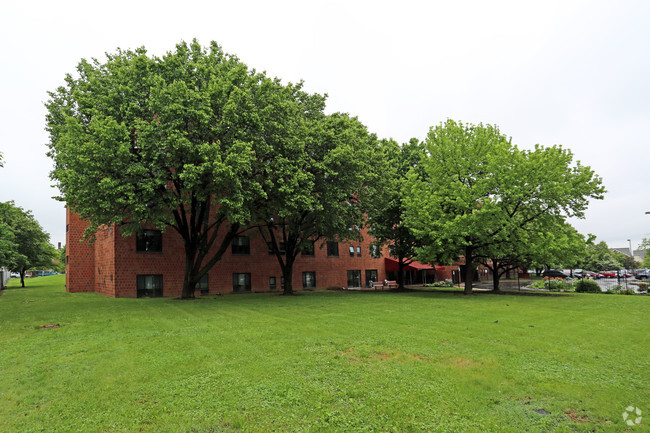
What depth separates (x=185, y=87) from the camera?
17984 mm

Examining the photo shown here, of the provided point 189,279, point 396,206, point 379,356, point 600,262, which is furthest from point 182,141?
point 600,262

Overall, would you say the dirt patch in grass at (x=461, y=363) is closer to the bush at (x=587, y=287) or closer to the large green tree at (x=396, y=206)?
the large green tree at (x=396, y=206)

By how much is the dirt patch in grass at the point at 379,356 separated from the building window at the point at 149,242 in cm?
2449

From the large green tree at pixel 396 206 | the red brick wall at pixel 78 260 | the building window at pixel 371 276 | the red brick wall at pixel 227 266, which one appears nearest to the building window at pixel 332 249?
the red brick wall at pixel 227 266

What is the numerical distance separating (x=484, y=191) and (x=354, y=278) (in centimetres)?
2102

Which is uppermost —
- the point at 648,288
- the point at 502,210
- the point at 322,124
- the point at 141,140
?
the point at 322,124

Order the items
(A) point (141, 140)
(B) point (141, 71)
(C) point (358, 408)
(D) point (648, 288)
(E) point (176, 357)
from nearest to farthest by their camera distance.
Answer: (C) point (358, 408) → (E) point (176, 357) → (A) point (141, 140) → (B) point (141, 71) → (D) point (648, 288)

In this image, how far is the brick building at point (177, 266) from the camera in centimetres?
2756

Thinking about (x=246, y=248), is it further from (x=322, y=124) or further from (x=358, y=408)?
(x=358, y=408)

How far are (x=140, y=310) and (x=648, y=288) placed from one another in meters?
38.6

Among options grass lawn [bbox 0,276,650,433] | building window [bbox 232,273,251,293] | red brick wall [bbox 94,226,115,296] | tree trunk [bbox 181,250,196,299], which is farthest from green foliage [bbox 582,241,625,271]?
red brick wall [bbox 94,226,115,296]

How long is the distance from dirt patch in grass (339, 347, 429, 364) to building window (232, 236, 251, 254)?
25.4 metres

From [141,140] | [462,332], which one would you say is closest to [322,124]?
[141,140]

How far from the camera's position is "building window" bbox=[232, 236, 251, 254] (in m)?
32.8
